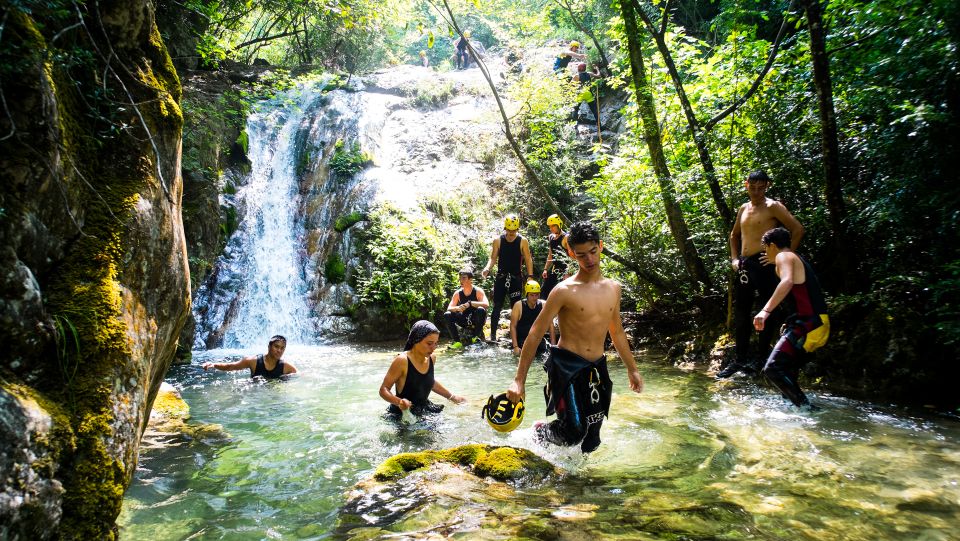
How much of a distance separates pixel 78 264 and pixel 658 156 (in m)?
8.04

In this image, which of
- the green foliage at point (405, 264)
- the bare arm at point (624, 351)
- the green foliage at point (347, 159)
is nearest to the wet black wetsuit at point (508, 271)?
the green foliage at point (405, 264)

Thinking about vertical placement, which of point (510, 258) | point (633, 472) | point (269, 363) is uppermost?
point (510, 258)

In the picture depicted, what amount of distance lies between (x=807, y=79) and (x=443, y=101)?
16429 millimetres

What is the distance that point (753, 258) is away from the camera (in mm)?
6520

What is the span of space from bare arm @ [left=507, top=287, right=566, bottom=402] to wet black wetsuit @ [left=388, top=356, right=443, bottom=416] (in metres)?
1.99

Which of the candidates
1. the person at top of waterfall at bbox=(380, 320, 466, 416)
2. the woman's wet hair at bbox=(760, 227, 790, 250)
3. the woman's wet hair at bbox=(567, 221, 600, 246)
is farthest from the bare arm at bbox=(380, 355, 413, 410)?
the woman's wet hair at bbox=(760, 227, 790, 250)

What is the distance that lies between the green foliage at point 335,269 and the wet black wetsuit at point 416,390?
26.8 feet

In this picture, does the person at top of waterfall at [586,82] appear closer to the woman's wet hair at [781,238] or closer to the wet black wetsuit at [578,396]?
the woman's wet hair at [781,238]

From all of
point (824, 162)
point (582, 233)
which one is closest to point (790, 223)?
point (824, 162)

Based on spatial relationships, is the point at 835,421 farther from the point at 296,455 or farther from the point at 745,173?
the point at 296,455

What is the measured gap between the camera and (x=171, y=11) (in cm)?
1024

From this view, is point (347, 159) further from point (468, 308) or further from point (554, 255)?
point (554, 255)

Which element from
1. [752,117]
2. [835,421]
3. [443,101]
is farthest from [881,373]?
[443,101]

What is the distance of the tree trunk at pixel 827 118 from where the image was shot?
19.7 feet
